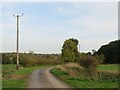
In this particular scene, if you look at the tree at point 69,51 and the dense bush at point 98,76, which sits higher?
the tree at point 69,51

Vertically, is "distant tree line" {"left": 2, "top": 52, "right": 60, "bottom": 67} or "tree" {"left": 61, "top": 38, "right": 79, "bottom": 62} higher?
"tree" {"left": 61, "top": 38, "right": 79, "bottom": 62}

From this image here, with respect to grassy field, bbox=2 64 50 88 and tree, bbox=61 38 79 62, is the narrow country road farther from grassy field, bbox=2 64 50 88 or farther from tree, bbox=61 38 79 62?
tree, bbox=61 38 79 62

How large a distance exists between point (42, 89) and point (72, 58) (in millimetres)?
47054

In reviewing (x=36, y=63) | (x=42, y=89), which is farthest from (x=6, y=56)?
(x=42, y=89)

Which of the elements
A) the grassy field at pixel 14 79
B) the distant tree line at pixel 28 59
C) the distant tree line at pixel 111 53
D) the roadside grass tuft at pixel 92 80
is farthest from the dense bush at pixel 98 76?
the distant tree line at pixel 111 53

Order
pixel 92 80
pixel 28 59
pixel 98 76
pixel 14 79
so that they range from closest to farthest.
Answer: pixel 92 80 < pixel 14 79 < pixel 98 76 < pixel 28 59

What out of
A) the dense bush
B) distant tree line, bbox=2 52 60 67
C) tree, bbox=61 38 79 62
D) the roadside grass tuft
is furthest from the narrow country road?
A: distant tree line, bbox=2 52 60 67

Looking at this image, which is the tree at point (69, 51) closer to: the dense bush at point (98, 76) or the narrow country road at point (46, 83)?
the dense bush at point (98, 76)

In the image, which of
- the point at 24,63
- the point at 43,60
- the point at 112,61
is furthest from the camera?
the point at 112,61

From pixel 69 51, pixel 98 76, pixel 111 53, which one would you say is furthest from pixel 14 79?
pixel 111 53

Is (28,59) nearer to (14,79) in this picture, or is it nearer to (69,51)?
(69,51)

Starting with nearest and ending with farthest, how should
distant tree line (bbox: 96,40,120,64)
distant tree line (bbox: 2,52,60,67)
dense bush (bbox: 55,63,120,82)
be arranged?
dense bush (bbox: 55,63,120,82), distant tree line (bbox: 2,52,60,67), distant tree line (bbox: 96,40,120,64)

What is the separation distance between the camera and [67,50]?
214ft

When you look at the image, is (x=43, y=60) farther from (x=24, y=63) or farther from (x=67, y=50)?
(x=67, y=50)
